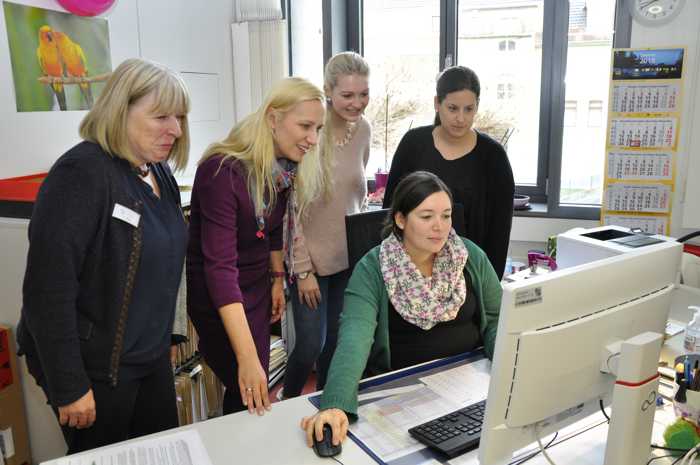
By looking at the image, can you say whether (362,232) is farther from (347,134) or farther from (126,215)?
(126,215)

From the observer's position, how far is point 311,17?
3598 millimetres

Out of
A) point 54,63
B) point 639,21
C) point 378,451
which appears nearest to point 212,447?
point 378,451

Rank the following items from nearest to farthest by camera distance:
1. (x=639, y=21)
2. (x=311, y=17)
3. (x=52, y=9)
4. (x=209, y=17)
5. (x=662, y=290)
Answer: (x=662, y=290), (x=52, y=9), (x=639, y=21), (x=209, y=17), (x=311, y=17)

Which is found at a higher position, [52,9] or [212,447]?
[52,9]

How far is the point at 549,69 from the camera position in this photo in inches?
125

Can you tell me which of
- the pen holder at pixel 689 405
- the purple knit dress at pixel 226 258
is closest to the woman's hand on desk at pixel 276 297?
the purple knit dress at pixel 226 258

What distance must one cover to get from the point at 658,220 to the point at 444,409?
1.97 m

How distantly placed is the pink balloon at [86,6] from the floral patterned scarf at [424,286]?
1.56 m

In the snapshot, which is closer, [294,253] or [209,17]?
[294,253]

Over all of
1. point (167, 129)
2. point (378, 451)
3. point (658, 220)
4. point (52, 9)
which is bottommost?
point (378, 451)

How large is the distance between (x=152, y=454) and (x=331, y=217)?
3.63 ft

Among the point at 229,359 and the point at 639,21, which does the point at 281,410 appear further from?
the point at 639,21

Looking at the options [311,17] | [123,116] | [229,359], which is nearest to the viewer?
[123,116]

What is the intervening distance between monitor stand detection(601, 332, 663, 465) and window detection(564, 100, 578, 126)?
2270mm
